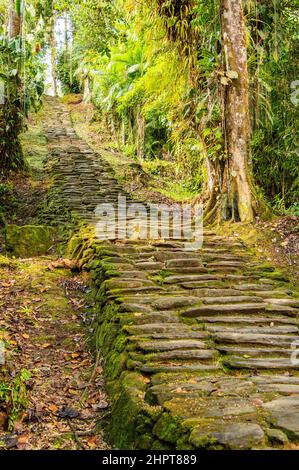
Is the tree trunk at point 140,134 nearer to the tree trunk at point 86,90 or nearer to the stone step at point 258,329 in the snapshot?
the tree trunk at point 86,90

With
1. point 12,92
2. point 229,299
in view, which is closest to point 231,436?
point 229,299

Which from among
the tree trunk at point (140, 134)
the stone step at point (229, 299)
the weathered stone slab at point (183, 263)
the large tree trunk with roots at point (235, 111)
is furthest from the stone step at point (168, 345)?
the tree trunk at point (140, 134)

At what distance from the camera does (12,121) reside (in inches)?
394

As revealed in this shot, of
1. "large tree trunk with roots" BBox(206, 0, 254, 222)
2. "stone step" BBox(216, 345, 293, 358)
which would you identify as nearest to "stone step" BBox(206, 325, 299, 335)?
"stone step" BBox(216, 345, 293, 358)

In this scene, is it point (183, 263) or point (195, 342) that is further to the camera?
point (183, 263)

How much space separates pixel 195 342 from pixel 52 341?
155cm

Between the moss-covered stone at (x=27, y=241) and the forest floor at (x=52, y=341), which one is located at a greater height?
the moss-covered stone at (x=27, y=241)

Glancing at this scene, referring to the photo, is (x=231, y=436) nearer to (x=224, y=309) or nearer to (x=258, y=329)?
(x=258, y=329)

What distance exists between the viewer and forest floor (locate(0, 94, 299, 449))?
320cm

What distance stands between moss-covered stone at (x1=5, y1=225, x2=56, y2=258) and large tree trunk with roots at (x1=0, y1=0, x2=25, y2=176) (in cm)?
365

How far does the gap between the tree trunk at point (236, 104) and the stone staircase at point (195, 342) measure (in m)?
0.80

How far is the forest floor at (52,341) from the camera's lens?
3.20 metres

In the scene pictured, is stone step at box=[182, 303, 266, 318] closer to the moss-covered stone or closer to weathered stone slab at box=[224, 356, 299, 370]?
weathered stone slab at box=[224, 356, 299, 370]
